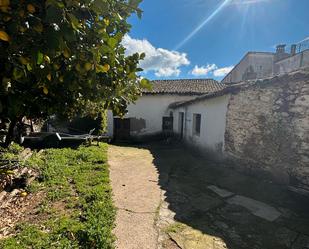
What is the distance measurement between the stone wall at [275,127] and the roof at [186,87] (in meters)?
9.23

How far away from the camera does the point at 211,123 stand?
9.58 m

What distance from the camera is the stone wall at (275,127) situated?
17.6 feet

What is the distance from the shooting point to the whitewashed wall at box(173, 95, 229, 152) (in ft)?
28.1

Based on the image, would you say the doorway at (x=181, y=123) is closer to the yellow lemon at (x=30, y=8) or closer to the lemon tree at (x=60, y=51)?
the lemon tree at (x=60, y=51)

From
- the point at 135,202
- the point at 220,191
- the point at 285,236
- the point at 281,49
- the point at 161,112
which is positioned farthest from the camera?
the point at 281,49

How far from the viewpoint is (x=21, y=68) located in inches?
50.3

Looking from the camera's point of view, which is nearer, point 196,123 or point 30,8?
point 30,8

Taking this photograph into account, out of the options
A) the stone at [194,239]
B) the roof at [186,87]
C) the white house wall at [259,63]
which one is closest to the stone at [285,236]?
the stone at [194,239]

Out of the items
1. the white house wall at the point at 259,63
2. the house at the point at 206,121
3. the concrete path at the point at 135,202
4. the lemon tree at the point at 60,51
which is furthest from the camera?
the white house wall at the point at 259,63

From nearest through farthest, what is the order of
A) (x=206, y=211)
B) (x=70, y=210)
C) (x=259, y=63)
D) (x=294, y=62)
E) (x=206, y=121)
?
(x=70, y=210), (x=206, y=211), (x=206, y=121), (x=294, y=62), (x=259, y=63)

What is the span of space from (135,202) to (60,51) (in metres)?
4.37

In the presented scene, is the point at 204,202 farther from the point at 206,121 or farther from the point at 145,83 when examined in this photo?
the point at 206,121

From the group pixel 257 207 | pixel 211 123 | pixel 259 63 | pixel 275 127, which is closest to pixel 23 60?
pixel 257 207

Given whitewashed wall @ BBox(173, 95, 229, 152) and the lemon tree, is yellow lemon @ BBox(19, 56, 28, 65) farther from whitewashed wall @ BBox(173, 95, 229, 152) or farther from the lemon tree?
whitewashed wall @ BBox(173, 95, 229, 152)
